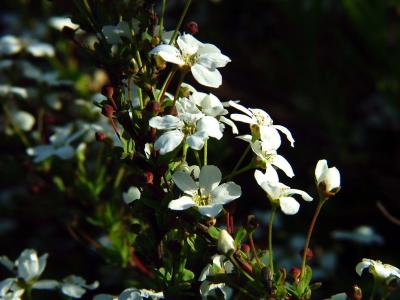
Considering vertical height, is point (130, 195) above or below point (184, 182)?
below

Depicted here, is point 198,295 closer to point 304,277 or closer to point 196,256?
point 196,256

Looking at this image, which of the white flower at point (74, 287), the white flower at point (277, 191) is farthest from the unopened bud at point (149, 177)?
the white flower at point (74, 287)

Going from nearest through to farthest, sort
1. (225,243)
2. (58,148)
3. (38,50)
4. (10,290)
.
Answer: (225,243) < (10,290) < (58,148) < (38,50)

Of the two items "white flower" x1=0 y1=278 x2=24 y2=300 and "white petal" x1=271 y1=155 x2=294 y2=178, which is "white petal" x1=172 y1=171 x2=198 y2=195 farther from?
"white flower" x1=0 y1=278 x2=24 y2=300

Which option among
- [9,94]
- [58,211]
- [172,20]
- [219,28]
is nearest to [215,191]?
[58,211]

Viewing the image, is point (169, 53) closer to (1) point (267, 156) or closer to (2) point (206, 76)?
(2) point (206, 76)

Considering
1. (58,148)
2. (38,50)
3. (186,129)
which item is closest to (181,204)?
(186,129)

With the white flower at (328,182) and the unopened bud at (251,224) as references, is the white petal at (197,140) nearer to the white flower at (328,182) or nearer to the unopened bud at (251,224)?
the unopened bud at (251,224)

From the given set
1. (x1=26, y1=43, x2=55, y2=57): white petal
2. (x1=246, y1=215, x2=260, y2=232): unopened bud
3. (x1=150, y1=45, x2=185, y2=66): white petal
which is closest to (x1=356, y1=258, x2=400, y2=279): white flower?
(x1=246, y1=215, x2=260, y2=232): unopened bud
